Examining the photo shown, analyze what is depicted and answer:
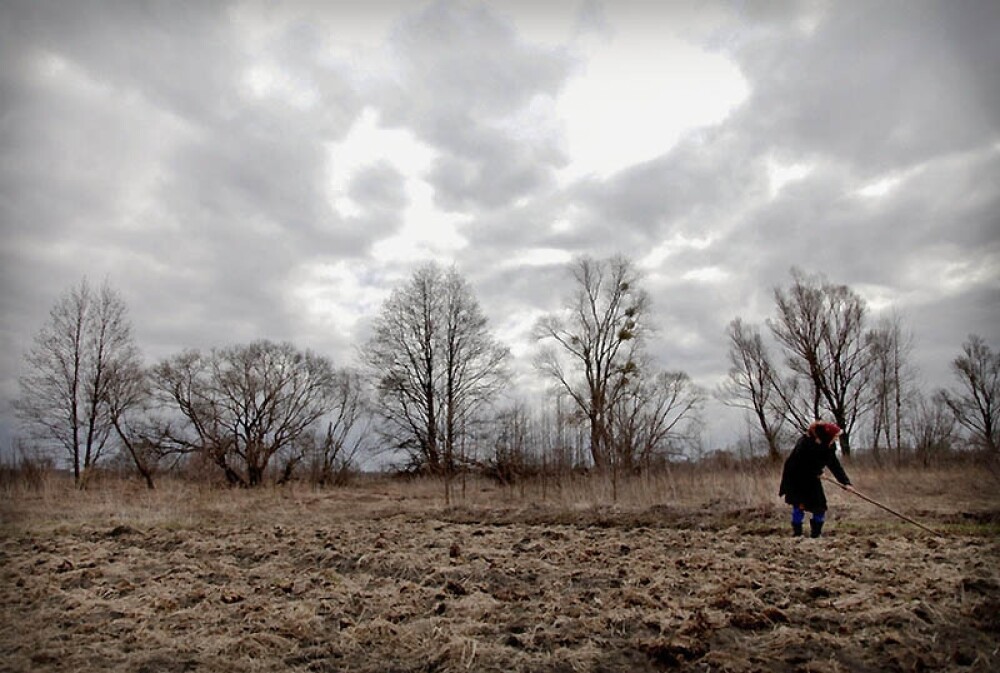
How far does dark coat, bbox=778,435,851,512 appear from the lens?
8.35 metres

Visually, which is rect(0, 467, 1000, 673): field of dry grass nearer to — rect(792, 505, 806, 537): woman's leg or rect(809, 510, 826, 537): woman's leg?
rect(809, 510, 826, 537): woman's leg

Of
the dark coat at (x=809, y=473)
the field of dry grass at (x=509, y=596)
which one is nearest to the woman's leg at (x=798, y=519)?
the dark coat at (x=809, y=473)

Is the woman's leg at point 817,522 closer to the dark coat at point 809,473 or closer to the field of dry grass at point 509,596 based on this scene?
the dark coat at point 809,473

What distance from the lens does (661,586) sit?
5414 millimetres

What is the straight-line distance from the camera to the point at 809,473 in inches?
332

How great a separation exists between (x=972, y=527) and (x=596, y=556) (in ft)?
19.6

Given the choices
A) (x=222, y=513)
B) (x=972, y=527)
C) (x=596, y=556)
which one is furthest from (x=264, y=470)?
(x=972, y=527)

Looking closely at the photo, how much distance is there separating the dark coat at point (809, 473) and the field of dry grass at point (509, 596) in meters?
0.54

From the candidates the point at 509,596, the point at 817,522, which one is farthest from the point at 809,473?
the point at 509,596

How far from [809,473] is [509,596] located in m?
5.17

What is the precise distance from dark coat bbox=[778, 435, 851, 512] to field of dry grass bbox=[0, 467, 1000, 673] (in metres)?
0.54

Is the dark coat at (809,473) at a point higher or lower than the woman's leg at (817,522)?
higher

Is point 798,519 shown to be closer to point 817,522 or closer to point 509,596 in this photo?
point 817,522

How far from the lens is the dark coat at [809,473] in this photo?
27.4 ft
